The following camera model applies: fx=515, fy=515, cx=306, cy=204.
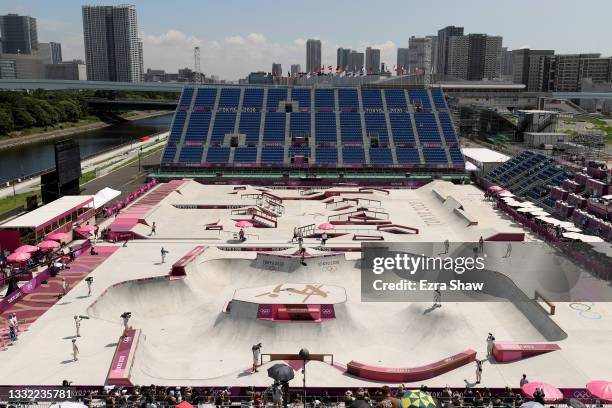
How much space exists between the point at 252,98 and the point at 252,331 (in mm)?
69274

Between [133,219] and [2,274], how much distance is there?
1382 centimetres

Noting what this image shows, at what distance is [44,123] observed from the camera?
138750mm

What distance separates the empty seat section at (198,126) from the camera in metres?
82.3

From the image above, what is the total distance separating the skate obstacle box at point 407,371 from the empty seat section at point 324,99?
6997cm

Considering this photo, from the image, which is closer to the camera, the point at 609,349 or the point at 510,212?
the point at 609,349

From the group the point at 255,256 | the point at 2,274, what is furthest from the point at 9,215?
the point at 255,256

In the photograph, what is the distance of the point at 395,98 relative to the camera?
91.0 metres

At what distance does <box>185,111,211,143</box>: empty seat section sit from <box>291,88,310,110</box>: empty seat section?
51.1ft

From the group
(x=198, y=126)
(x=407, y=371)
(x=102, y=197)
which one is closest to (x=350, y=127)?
(x=198, y=126)

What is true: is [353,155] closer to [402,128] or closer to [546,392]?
[402,128]

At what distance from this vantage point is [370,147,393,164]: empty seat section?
78.3 meters

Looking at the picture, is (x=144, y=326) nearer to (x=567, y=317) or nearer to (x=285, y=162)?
(x=567, y=317)

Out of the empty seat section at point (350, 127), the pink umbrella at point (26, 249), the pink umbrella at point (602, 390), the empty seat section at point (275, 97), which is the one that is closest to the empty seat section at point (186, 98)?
the empty seat section at point (275, 97)

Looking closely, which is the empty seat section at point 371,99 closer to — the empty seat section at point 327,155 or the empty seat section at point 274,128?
the empty seat section at point 327,155
